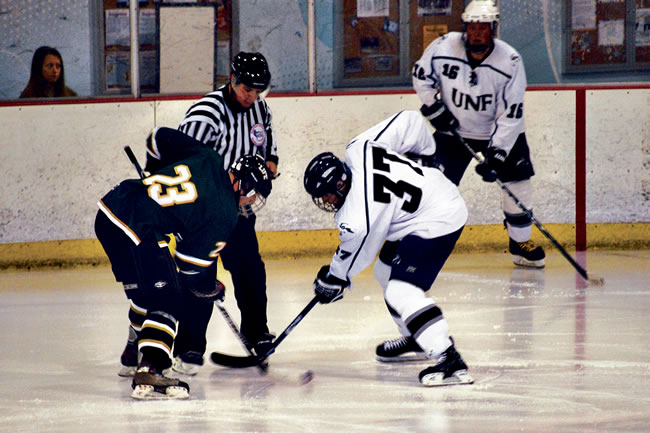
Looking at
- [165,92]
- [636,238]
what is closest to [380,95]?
[165,92]

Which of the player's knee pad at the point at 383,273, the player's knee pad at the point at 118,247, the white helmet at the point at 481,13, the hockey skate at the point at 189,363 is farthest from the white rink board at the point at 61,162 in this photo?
the player's knee pad at the point at 118,247

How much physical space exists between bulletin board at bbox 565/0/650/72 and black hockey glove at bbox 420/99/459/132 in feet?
3.96

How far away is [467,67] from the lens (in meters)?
5.27

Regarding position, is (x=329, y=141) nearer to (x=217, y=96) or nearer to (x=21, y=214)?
(x=21, y=214)

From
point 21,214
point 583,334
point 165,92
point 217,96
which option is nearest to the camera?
point 217,96

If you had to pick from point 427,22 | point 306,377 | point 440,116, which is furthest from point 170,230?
point 427,22

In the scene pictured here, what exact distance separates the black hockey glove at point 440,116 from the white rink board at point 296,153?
65cm

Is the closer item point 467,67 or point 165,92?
point 467,67

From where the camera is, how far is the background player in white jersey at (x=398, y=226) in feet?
10.8

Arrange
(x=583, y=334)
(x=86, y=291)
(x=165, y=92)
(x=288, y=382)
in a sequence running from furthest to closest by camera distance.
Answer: (x=165, y=92) < (x=86, y=291) < (x=583, y=334) < (x=288, y=382)

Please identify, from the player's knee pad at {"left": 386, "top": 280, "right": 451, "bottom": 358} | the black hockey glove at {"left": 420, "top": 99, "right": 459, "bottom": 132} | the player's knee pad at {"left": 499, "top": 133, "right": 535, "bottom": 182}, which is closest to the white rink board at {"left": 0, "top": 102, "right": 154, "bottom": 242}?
the black hockey glove at {"left": 420, "top": 99, "right": 459, "bottom": 132}

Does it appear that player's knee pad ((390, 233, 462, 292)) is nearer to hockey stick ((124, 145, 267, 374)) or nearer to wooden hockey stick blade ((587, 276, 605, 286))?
hockey stick ((124, 145, 267, 374))

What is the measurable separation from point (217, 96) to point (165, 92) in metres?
2.30

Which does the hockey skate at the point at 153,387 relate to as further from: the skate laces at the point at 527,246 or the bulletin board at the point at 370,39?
the bulletin board at the point at 370,39
